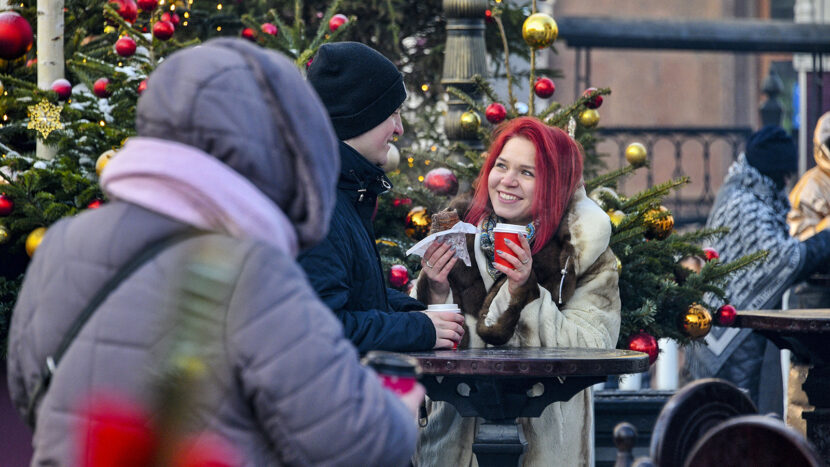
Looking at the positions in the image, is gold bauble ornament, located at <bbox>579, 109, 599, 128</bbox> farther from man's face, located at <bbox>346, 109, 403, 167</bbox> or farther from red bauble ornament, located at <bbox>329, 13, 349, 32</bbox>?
man's face, located at <bbox>346, 109, 403, 167</bbox>

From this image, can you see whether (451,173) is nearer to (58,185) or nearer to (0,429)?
(58,185)

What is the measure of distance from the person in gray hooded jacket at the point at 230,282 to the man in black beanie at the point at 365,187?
1215 mm

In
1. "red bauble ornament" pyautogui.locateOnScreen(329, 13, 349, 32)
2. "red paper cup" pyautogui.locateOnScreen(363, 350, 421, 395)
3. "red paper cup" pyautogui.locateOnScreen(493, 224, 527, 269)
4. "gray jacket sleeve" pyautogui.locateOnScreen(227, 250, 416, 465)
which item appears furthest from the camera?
"red bauble ornament" pyautogui.locateOnScreen(329, 13, 349, 32)

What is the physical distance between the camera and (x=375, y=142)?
339cm

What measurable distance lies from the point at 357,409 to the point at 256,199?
37 centimetres

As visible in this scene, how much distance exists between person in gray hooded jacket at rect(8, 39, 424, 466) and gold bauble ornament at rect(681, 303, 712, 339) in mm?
3572

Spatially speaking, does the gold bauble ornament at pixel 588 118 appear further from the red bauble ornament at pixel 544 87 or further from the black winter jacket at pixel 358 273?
the black winter jacket at pixel 358 273

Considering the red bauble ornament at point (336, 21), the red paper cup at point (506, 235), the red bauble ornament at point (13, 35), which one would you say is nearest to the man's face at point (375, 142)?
the red paper cup at point (506, 235)

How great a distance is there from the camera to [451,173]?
219 inches

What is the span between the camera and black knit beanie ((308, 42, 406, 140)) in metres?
3.34

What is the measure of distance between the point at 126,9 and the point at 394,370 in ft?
12.8

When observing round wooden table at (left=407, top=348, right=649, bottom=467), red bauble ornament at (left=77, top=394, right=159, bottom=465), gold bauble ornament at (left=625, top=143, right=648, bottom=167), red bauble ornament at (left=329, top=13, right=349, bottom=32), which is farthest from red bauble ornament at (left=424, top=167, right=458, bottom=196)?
red bauble ornament at (left=77, top=394, right=159, bottom=465)

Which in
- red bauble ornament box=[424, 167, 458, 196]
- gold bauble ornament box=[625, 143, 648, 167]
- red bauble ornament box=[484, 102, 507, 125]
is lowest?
red bauble ornament box=[424, 167, 458, 196]

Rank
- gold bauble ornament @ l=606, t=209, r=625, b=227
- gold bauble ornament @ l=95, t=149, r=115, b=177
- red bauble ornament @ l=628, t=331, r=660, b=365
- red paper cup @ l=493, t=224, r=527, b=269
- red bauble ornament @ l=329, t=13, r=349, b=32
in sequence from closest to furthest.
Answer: red paper cup @ l=493, t=224, r=527, b=269, gold bauble ornament @ l=95, t=149, r=115, b=177, red bauble ornament @ l=628, t=331, r=660, b=365, gold bauble ornament @ l=606, t=209, r=625, b=227, red bauble ornament @ l=329, t=13, r=349, b=32
